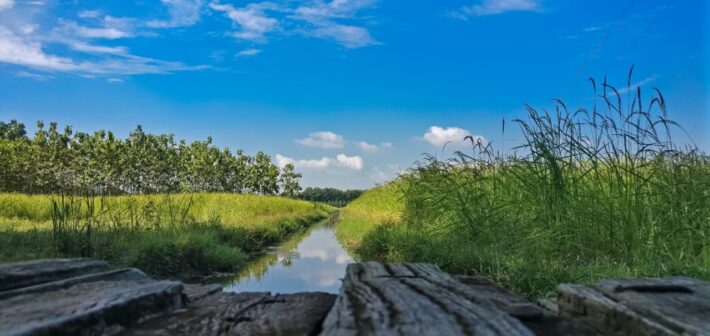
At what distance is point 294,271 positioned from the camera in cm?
657

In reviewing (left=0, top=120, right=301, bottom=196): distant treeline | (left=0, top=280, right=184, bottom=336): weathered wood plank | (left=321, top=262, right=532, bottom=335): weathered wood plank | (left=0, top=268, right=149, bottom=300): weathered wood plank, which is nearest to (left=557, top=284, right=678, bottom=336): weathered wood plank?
(left=321, top=262, right=532, bottom=335): weathered wood plank

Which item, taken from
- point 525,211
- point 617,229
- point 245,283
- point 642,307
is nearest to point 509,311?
point 642,307

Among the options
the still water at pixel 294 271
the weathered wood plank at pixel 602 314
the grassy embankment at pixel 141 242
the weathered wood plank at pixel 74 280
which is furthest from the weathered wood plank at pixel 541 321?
the grassy embankment at pixel 141 242

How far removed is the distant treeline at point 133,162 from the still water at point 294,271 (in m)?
25.7

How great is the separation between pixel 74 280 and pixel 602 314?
1491 millimetres

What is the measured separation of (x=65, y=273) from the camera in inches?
68.6

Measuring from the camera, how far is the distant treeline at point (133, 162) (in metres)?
42.1

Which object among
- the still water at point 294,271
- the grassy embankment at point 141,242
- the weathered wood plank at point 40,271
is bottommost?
the still water at point 294,271

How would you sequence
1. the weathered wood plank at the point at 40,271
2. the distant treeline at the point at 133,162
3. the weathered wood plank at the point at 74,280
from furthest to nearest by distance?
the distant treeline at the point at 133,162 < the weathered wood plank at the point at 40,271 < the weathered wood plank at the point at 74,280

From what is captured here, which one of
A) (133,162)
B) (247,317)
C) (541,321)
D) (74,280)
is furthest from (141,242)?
(133,162)

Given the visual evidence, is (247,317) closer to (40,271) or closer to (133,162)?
(40,271)

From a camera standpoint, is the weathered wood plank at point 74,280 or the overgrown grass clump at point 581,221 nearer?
the weathered wood plank at point 74,280

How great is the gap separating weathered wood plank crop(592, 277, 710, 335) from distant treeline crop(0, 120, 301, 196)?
33.3 metres

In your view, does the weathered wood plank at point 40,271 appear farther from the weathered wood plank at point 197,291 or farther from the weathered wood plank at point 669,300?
the weathered wood plank at point 669,300
